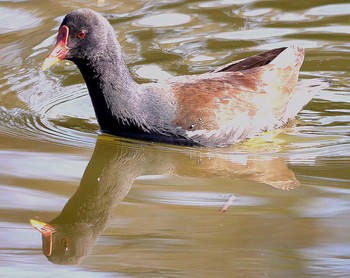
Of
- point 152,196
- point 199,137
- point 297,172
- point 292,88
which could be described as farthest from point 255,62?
point 152,196

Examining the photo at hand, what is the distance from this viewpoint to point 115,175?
20.2 feet

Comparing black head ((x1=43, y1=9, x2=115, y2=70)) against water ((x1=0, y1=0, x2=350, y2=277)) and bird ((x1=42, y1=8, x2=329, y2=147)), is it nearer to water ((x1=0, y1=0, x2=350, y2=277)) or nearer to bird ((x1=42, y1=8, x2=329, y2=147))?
bird ((x1=42, y1=8, x2=329, y2=147))

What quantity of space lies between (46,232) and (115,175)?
3.81ft

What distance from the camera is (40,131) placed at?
6930 millimetres

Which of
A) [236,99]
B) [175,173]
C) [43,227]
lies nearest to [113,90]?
[175,173]

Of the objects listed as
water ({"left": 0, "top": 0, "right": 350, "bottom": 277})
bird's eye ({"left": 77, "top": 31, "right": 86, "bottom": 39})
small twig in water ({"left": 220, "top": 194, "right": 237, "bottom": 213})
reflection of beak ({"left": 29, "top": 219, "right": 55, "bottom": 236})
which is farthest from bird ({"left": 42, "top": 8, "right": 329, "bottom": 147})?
reflection of beak ({"left": 29, "top": 219, "right": 55, "bottom": 236})

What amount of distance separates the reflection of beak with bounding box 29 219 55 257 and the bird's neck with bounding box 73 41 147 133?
5.30 feet

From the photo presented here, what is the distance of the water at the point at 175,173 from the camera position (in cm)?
476

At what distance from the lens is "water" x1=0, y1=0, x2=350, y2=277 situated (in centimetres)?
476

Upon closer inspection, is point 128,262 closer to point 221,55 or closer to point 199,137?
point 199,137

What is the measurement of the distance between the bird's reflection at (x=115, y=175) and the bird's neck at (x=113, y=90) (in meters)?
0.20

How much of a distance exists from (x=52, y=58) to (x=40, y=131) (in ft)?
2.62

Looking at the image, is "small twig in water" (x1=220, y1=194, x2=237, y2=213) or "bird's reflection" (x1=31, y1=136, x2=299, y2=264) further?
"small twig in water" (x1=220, y1=194, x2=237, y2=213)

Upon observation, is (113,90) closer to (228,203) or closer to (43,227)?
(228,203)
